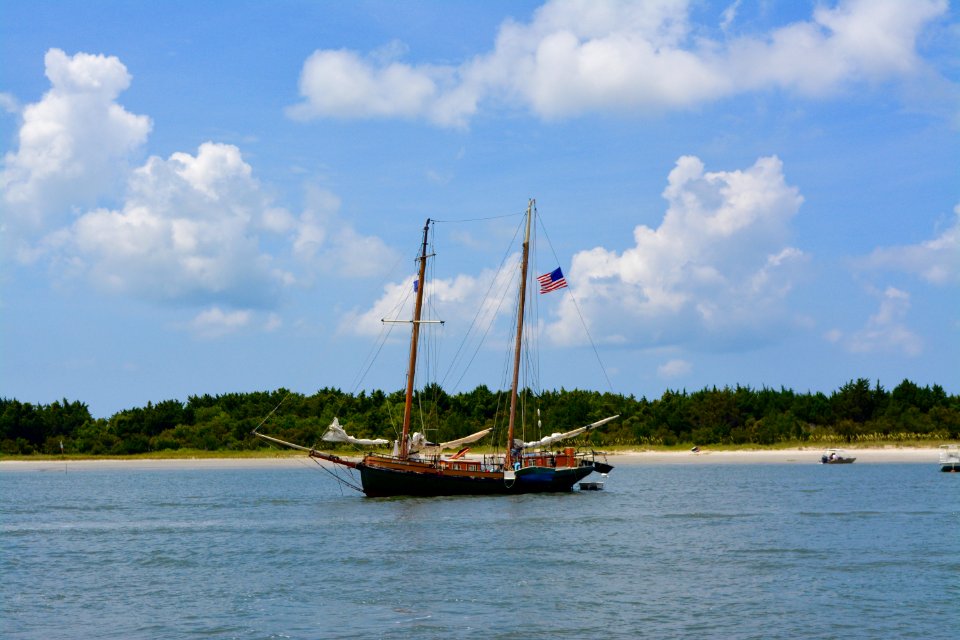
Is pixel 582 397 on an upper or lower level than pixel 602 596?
upper

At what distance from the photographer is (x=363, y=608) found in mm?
30891

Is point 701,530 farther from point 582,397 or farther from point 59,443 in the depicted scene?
point 59,443

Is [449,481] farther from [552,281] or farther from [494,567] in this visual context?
[494,567]

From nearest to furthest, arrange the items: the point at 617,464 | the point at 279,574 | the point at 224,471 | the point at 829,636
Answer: the point at 829,636 → the point at 279,574 → the point at 617,464 → the point at 224,471

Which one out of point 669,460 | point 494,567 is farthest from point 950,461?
point 494,567

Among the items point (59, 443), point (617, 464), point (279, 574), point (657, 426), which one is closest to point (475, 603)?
point (279, 574)

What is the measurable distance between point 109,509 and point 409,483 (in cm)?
1977

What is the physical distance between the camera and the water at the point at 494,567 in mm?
28672

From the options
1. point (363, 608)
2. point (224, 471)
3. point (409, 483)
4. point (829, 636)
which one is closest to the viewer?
point (829, 636)

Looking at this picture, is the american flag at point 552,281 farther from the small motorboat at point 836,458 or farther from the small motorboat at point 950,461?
the small motorboat at point 836,458

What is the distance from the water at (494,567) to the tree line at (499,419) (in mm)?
53576


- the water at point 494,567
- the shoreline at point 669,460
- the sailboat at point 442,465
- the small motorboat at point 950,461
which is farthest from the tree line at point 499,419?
the water at point 494,567

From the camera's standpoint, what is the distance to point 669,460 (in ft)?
393

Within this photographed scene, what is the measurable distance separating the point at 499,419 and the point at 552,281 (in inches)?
2439
